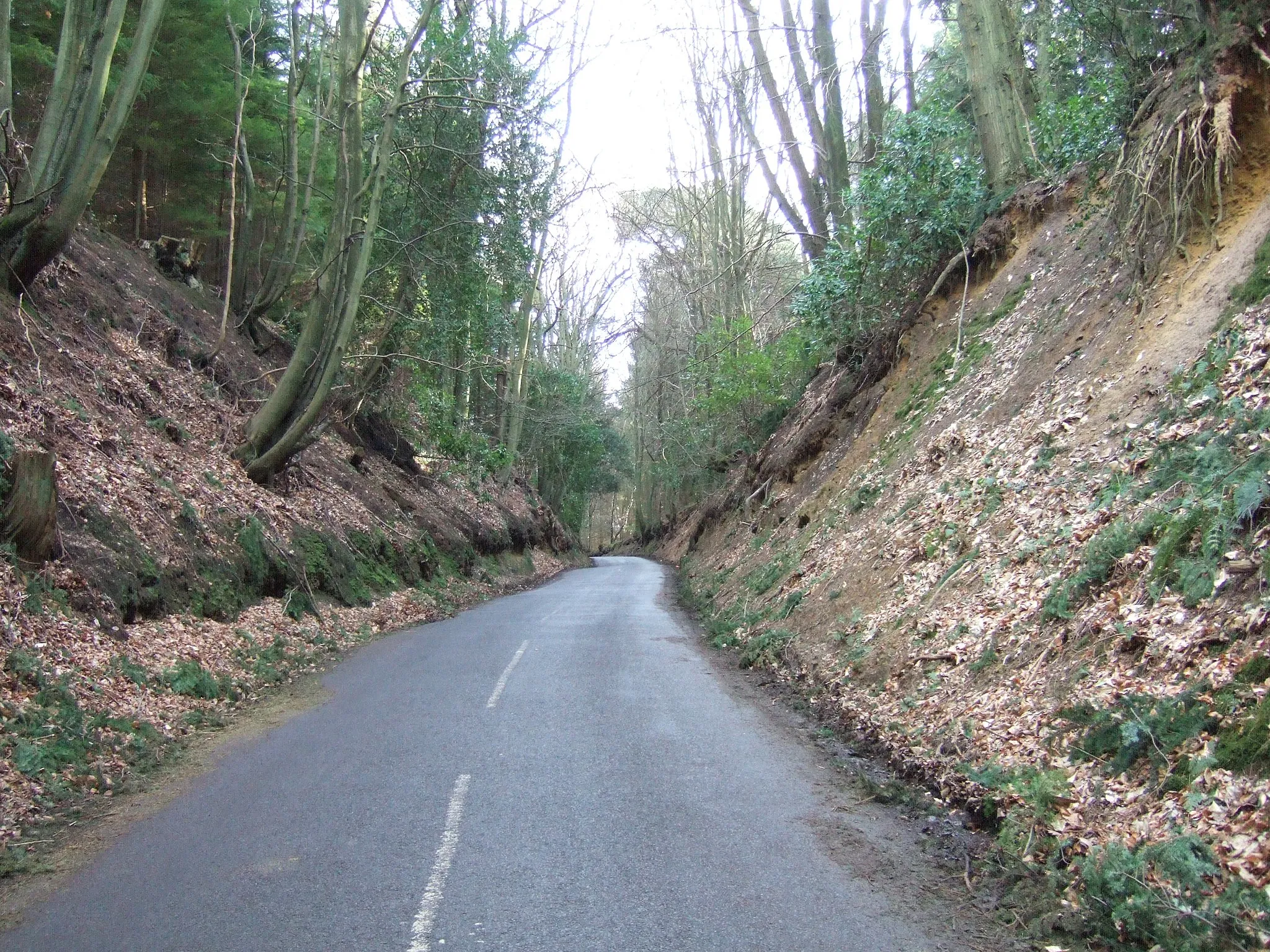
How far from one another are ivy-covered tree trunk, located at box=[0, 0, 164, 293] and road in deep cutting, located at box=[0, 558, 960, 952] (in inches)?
291

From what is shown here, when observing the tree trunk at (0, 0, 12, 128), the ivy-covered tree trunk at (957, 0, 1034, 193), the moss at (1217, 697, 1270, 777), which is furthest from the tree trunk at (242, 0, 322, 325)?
the moss at (1217, 697, 1270, 777)

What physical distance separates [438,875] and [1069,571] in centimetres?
518

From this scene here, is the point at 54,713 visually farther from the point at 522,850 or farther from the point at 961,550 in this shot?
the point at 961,550

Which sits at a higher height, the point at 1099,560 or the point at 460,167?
the point at 460,167

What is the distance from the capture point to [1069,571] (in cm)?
705

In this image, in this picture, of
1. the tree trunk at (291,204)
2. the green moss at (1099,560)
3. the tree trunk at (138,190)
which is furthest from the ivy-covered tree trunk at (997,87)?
the tree trunk at (138,190)

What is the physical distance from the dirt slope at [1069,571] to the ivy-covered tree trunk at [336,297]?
8210mm

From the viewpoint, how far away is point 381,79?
Result: 19.4 m

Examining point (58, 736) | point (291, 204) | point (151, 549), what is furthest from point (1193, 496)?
point (291, 204)

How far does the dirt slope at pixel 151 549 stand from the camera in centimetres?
720

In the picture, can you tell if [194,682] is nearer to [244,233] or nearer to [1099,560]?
[1099,560]

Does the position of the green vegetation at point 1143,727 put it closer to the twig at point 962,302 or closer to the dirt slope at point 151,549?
the dirt slope at point 151,549

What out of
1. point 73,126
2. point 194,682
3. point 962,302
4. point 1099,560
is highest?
point 73,126

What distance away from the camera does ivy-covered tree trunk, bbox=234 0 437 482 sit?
1520 centimetres
